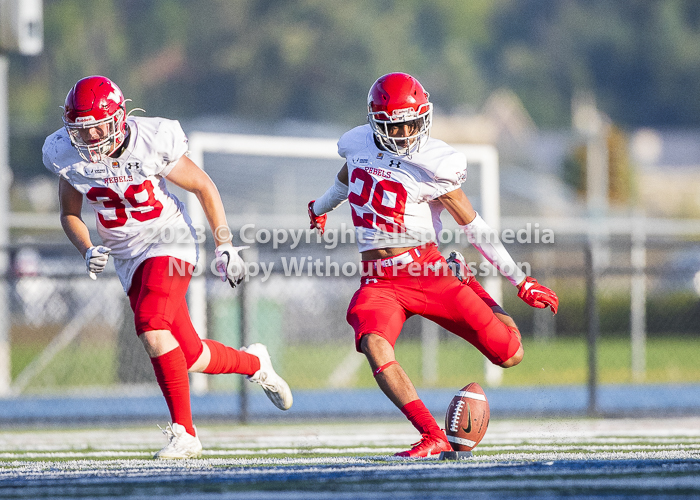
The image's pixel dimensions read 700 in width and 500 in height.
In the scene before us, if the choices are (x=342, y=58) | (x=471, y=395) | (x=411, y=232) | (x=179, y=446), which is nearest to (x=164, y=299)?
(x=179, y=446)

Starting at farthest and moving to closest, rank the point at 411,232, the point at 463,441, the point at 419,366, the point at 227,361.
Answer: the point at 419,366, the point at 227,361, the point at 411,232, the point at 463,441

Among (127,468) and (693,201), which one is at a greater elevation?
(693,201)

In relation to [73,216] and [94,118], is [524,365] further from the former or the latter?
[94,118]

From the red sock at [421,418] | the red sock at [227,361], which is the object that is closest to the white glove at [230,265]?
the red sock at [227,361]

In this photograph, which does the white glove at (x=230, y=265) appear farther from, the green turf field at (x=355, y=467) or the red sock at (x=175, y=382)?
the green turf field at (x=355, y=467)

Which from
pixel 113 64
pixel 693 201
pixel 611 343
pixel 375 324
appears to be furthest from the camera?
pixel 113 64

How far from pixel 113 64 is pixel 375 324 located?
47.1 metres

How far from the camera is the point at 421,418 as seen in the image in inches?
181

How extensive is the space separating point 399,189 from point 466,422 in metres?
1.08

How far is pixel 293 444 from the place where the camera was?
5.89m

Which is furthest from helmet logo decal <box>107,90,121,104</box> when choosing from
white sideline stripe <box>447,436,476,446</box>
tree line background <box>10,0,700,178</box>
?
tree line background <box>10,0,700,178</box>

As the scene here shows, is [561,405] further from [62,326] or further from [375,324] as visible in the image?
[62,326]

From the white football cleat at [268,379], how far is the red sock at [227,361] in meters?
0.06

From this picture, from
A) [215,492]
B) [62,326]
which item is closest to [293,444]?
[215,492]
